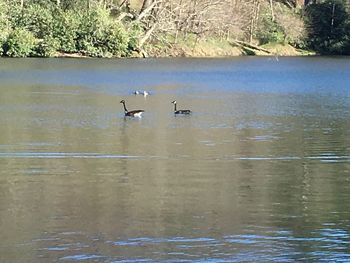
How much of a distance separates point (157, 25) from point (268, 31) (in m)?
17.4

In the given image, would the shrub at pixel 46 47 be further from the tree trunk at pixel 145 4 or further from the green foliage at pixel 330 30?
the green foliage at pixel 330 30

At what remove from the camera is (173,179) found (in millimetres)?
16734

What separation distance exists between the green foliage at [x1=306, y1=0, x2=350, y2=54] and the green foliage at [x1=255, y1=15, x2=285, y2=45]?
191 inches

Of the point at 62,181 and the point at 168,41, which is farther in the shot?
the point at 168,41

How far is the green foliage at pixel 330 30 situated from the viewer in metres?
92.6

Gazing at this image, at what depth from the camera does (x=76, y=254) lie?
447 inches

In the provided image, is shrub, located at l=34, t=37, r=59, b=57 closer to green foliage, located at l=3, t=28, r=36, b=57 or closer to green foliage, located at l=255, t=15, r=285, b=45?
green foliage, located at l=3, t=28, r=36, b=57

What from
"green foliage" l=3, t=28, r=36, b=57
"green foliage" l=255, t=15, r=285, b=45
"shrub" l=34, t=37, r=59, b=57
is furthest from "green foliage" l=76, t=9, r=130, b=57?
"green foliage" l=255, t=15, r=285, b=45

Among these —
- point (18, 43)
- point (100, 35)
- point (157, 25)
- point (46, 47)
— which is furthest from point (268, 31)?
point (18, 43)

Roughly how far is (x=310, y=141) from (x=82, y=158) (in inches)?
266

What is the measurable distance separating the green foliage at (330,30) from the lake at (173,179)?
57.6m

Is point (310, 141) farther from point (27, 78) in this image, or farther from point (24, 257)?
point (27, 78)

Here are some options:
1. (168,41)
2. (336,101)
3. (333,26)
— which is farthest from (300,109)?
(333,26)

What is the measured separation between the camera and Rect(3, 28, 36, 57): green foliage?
66500 millimetres
